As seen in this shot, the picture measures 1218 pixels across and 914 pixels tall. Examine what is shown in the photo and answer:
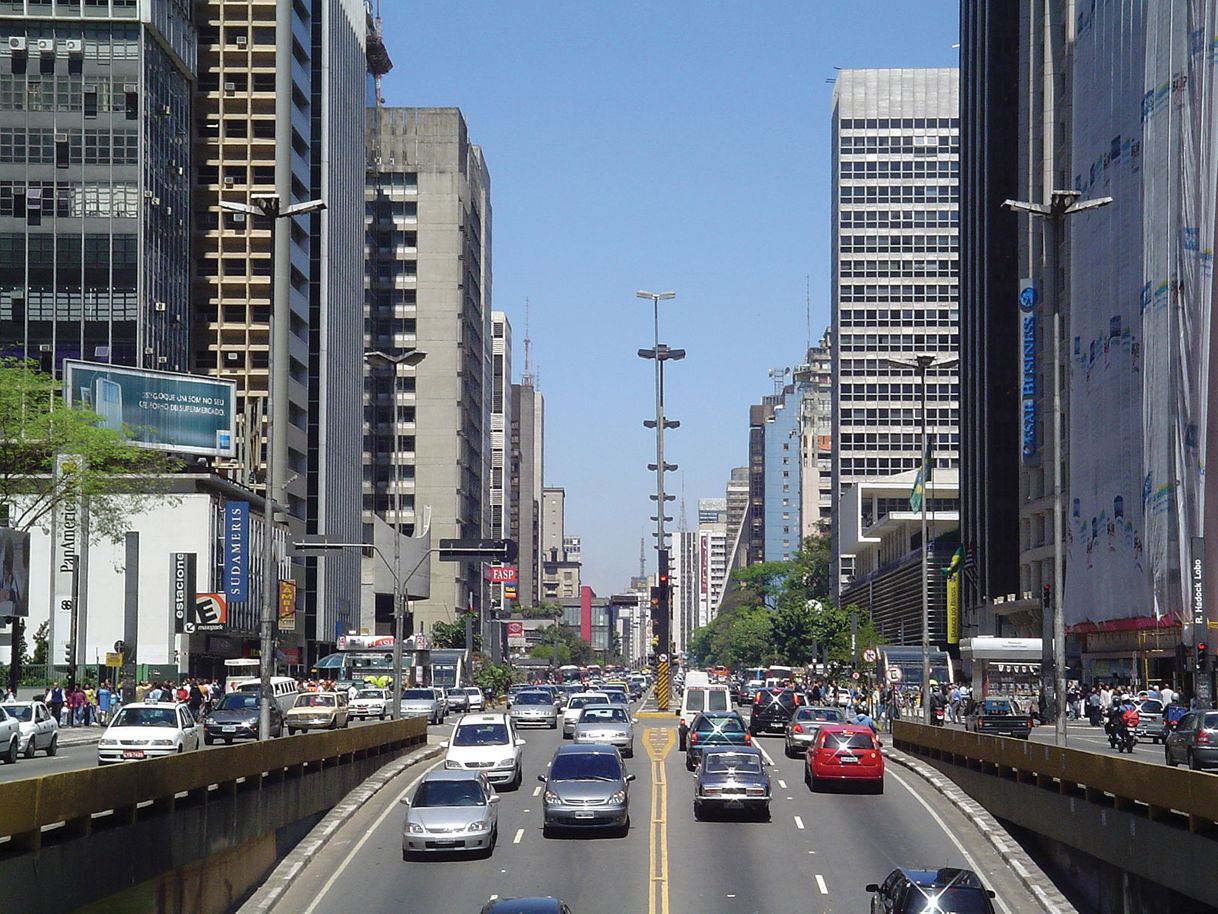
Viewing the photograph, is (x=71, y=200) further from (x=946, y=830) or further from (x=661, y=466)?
(x=946, y=830)

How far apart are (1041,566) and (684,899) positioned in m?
82.2

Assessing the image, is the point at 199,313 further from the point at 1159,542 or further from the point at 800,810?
the point at 800,810

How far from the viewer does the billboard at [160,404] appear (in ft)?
293

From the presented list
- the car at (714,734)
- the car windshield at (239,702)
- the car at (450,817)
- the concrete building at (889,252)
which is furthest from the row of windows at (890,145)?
the car at (450,817)

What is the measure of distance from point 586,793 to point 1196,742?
15.4 metres

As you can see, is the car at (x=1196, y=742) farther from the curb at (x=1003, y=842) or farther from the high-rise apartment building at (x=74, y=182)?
the high-rise apartment building at (x=74, y=182)

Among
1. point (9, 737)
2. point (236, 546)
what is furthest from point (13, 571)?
point (236, 546)

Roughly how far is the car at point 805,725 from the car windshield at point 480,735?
11564mm

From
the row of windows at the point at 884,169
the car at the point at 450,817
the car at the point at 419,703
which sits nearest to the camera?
the car at the point at 450,817

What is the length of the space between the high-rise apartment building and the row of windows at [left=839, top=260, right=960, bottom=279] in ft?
352

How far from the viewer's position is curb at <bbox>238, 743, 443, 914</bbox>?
1155 inches

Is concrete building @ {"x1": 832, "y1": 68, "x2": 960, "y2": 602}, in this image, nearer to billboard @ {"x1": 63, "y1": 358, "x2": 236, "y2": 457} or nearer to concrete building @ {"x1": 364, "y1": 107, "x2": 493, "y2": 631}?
concrete building @ {"x1": 364, "y1": 107, "x2": 493, "y2": 631}

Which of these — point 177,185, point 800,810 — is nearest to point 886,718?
point 800,810

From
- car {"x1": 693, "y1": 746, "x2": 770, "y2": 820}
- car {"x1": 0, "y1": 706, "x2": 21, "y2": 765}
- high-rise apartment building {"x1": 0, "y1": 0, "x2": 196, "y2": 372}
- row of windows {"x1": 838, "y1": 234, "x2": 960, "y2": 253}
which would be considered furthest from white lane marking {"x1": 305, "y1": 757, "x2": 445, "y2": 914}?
row of windows {"x1": 838, "y1": 234, "x2": 960, "y2": 253}
